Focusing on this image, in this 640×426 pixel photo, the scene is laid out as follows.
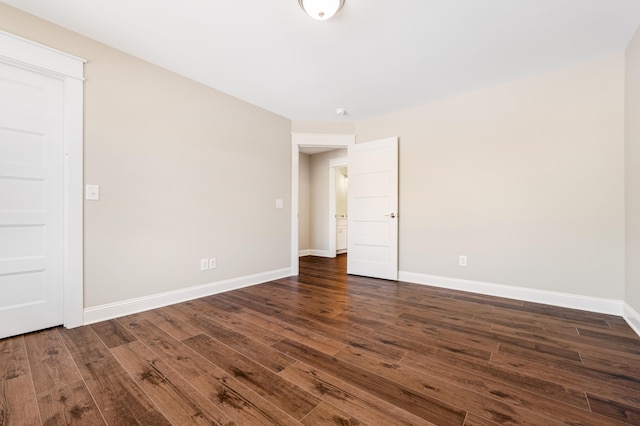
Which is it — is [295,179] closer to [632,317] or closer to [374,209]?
[374,209]

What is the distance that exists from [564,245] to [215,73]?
4164 millimetres

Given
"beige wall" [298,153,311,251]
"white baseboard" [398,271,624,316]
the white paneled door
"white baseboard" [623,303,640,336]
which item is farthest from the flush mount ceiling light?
"beige wall" [298,153,311,251]

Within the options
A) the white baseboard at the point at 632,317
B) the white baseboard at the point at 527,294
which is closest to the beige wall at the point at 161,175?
the white baseboard at the point at 527,294

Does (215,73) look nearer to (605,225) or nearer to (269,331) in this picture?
(269,331)

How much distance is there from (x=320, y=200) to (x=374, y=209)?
240cm

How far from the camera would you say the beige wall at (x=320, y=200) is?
623 cm

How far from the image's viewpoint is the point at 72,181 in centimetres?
224

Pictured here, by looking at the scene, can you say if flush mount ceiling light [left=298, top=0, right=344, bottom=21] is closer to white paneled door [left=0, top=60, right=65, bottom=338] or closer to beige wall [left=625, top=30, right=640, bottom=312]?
white paneled door [left=0, top=60, right=65, bottom=338]

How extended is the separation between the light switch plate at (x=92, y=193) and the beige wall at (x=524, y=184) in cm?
357

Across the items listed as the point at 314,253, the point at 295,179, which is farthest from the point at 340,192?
the point at 295,179

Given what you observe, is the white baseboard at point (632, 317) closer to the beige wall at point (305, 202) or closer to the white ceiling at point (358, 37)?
the white ceiling at point (358, 37)

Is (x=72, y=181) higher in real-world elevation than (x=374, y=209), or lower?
higher

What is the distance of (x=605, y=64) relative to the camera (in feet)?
8.49

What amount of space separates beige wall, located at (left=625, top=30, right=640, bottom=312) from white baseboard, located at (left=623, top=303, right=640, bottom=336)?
0.04 meters
